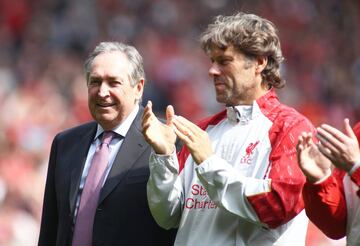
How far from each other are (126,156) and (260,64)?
884mm

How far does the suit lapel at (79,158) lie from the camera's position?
4.96m

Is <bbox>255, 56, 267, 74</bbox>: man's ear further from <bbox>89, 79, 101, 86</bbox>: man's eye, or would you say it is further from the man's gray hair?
<bbox>89, 79, 101, 86</bbox>: man's eye

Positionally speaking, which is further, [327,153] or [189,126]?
[189,126]

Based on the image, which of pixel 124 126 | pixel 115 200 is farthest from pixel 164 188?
pixel 124 126

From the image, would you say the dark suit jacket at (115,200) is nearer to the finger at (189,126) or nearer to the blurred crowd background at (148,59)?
the finger at (189,126)

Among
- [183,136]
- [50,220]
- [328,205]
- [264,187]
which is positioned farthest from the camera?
[50,220]

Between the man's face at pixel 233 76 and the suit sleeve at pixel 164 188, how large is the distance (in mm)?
368

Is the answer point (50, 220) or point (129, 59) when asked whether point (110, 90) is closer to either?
point (129, 59)

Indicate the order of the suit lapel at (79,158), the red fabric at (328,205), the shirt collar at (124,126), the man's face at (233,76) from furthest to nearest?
the shirt collar at (124,126)
the suit lapel at (79,158)
the man's face at (233,76)
the red fabric at (328,205)

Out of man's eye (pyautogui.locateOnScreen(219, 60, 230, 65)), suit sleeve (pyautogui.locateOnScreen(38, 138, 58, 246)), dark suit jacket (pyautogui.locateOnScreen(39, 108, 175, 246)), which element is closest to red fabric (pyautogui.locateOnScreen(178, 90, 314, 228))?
man's eye (pyautogui.locateOnScreen(219, 60, 230, 65))

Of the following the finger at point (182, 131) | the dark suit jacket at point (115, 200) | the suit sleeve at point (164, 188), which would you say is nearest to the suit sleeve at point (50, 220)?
the dark suit jacket at point (115, 200)

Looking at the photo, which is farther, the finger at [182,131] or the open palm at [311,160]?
the finger at [182,131]

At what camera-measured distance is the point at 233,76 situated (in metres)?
4.45

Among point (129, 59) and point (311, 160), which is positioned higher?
point (129, 59)
